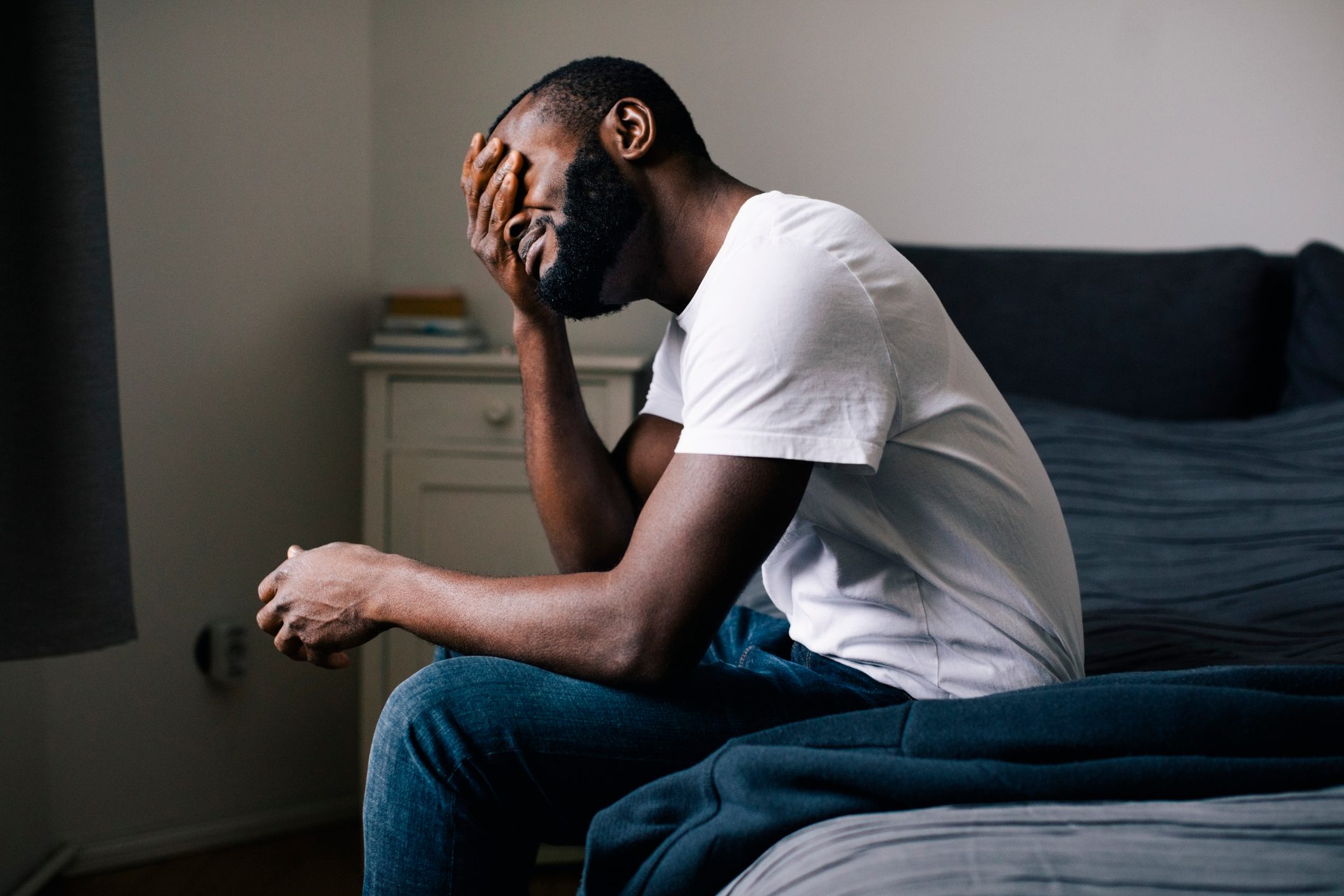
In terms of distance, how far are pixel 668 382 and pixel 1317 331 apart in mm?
1176

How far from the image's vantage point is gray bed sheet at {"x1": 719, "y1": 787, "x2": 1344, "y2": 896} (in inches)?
22.3

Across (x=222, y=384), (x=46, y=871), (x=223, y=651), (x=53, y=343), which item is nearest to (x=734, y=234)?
(x=53, y=343)

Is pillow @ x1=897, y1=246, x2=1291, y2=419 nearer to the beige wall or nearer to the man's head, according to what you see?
the man's head

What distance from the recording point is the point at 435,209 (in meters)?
2.14

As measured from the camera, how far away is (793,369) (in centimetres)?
77

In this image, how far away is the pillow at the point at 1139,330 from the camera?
70.9 inches

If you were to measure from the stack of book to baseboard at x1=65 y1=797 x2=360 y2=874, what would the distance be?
888 mm

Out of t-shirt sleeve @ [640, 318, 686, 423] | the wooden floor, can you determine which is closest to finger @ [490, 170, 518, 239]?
t-shirt sleeve @ [640, 318, 686, 423]

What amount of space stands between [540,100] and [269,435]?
1.10 m

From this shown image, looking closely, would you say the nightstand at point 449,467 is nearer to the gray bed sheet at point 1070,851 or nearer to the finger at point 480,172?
the finger at point 480,172

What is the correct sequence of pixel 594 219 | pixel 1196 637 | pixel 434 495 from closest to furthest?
pixel 594 219 → pixel 1196 637 → pixel 434 495

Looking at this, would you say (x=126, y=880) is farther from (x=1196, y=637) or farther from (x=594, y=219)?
(x=1196, y=637)

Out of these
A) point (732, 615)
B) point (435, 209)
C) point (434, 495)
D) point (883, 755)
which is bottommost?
point (434, 495)

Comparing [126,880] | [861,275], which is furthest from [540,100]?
[126,880]
